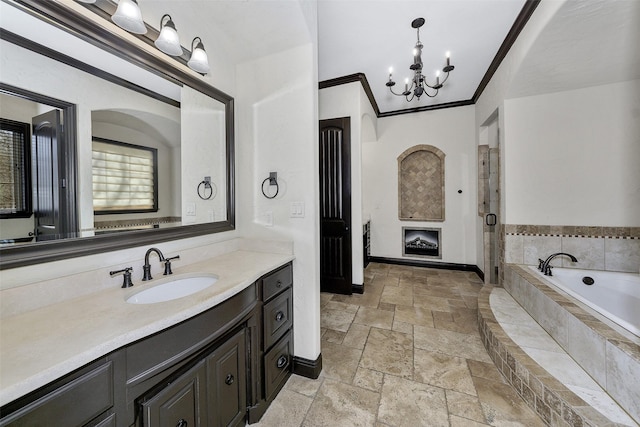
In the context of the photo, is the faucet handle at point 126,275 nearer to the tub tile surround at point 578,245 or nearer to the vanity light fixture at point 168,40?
the vanity light fixture at point 168,40

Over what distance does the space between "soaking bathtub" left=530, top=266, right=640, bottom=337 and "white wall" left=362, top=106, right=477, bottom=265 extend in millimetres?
1744

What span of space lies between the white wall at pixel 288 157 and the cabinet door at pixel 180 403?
0.86m

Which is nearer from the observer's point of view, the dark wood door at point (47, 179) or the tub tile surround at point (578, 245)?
the dark wood door at point (47, 179)

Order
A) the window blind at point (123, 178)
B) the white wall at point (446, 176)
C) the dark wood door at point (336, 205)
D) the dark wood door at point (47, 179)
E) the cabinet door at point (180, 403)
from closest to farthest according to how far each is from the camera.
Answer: the cabinet door at point (180, 403) → the dark wood door at point (47, 179) → the window blind at point (123, 178) → the dark wood door at point (336, 205) → the white wall at point (446, 176)

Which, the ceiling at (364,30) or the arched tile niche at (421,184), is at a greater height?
the ceiling at (364,30)

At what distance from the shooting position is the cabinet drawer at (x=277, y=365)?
4.97ft

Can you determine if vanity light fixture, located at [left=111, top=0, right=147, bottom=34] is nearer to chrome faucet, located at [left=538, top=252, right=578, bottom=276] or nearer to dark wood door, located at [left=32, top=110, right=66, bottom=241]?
dark wood door, located at [left=32, top=110, right=66, bottom=241]

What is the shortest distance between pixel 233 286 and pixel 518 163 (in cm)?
340

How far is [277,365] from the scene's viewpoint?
162 cm

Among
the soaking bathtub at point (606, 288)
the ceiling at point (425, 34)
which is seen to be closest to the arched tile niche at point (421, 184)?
the ceiling at point (425, 34)

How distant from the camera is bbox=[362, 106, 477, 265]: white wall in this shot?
164 inches

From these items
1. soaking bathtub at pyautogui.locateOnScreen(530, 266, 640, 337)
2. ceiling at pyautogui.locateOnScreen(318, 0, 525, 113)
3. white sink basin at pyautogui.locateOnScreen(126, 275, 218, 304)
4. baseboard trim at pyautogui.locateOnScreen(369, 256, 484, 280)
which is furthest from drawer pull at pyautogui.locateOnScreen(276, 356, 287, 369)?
baseboard trim at pyautogui.locateOnScreen(369, 256, 484, 280)

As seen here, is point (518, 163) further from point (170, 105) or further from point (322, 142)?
point (170, 105)

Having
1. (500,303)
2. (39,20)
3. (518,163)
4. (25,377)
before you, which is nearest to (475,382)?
(500,303)
